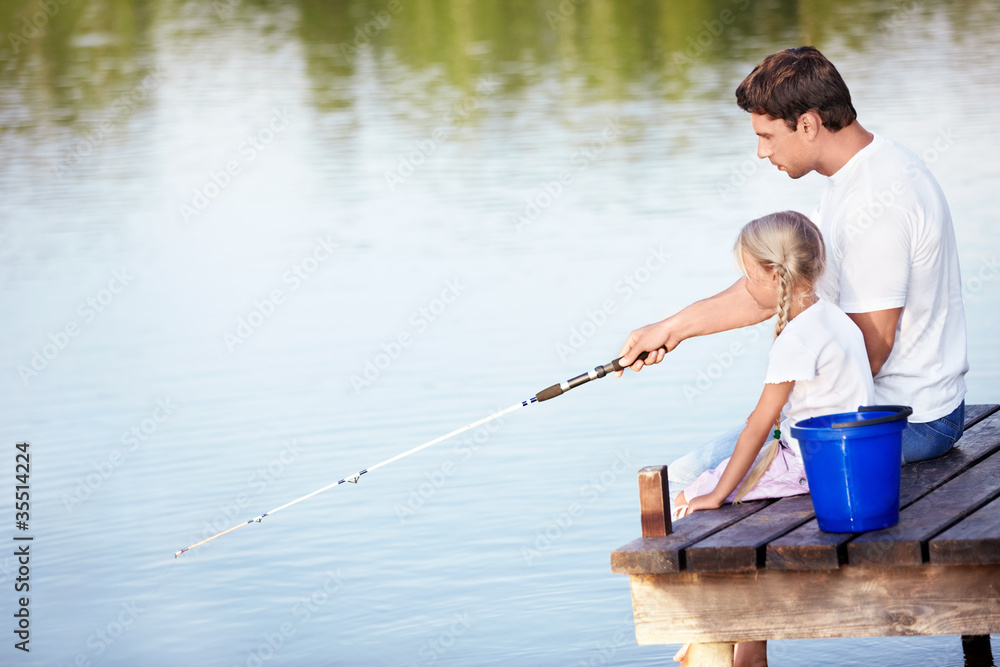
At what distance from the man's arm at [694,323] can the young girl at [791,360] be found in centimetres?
43

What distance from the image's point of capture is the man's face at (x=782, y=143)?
333 cm

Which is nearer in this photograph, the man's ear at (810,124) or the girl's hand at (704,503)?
the girl's hand at (704,503)

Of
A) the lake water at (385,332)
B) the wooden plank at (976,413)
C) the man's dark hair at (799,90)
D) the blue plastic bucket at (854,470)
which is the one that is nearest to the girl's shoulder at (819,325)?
the blue plastic bucket at (854,470)

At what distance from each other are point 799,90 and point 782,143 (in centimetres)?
14

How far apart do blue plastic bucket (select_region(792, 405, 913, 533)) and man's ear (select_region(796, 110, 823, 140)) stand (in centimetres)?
75

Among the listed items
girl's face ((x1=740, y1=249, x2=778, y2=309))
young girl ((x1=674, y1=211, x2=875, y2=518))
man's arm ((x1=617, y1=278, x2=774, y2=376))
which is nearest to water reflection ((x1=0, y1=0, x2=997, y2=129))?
man's arm ((x1=617, y1=278, x2=774, y2=376))

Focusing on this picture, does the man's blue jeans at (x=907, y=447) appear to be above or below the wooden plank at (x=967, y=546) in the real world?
below

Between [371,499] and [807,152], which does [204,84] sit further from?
[807,152]

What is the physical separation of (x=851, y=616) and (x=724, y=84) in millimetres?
12920

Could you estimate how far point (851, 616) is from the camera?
2.82 m

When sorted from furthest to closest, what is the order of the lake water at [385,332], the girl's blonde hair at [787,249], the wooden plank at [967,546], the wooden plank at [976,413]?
1. the lake water at [385,332]
2. the wooden plank at [976,413]
3. the girl's blonde hair at [787,249]
4. the wooden plank at [967,546]

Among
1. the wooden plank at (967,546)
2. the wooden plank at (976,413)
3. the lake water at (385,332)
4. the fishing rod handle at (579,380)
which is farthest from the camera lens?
the lake water at (385,332)

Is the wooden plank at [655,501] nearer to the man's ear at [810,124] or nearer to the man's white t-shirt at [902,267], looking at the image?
the man's white t-shirt at [902,267]

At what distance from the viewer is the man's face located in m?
3.33
